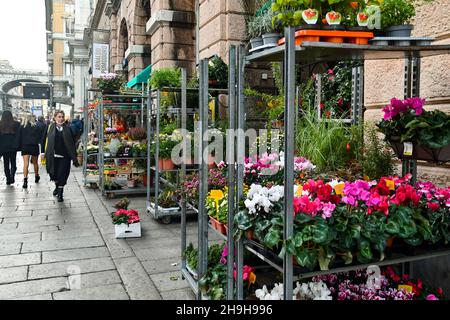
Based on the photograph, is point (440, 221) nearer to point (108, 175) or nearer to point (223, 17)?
point (223, 17)

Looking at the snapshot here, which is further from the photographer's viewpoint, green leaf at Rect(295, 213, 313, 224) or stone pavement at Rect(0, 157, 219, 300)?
stone pavement at Rect(0, 157, 219, 300)

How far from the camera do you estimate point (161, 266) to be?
5.01 metres

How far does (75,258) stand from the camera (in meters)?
5.27

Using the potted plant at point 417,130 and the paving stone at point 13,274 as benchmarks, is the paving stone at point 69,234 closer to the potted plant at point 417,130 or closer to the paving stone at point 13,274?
the paving stone at point 13,274

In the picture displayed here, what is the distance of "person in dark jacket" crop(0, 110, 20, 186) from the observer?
36.6 feet

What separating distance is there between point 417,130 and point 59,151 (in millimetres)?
7475

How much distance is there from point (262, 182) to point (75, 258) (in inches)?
107

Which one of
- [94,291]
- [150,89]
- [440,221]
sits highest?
[150,89]

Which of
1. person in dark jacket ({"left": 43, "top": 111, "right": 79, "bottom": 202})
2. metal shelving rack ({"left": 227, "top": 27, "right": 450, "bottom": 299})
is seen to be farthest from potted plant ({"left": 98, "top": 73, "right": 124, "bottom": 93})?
metal shelving rack ({"left": 227, "top": 27, "right": 450, "bottom": 299})

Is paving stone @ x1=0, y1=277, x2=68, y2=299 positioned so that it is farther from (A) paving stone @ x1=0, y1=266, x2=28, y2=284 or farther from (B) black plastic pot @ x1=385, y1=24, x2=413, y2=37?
(B) black plastic pot @ x1=385, y1=24, x2=413, y2=37

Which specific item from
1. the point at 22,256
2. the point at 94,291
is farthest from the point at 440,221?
the point at 22,256

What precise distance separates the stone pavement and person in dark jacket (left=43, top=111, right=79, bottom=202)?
65cm

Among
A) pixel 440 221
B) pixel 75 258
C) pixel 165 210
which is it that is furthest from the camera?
pixel 165 210

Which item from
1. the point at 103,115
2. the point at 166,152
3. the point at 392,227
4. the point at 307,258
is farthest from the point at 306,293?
the point at 103,115
